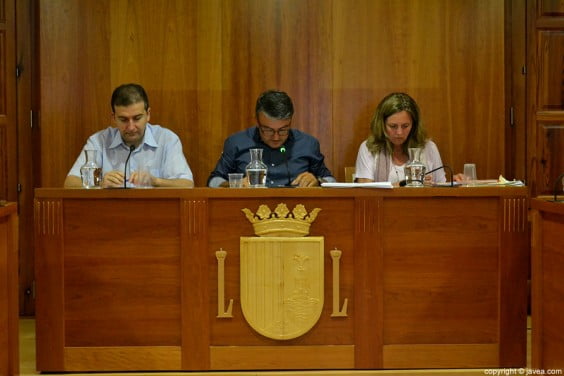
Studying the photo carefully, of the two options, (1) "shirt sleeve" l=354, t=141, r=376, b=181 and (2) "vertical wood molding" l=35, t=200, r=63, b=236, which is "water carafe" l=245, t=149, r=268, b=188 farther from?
(1) "shirt sleeve" l=354, t=141, r=376, b=181

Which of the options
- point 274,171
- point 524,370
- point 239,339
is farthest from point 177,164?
point 524,370

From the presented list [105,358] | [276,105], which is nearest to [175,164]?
[276,105]

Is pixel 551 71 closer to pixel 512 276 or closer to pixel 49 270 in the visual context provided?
pixel 512 276

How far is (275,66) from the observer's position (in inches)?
181

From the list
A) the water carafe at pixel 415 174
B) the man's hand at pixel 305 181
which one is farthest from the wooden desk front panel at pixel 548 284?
the man's hand at pixel 305 181

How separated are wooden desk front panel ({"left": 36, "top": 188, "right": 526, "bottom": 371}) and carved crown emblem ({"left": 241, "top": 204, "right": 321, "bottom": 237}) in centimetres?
3

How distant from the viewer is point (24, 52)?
4.60 metres

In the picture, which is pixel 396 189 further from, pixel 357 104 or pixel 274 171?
pixel 357 104

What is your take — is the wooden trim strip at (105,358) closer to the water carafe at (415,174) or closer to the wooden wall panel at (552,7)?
the water carafe at (415,174)

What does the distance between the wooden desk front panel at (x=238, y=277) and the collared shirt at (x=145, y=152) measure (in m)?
0.83

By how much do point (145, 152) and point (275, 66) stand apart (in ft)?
3.16

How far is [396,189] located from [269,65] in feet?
5.13

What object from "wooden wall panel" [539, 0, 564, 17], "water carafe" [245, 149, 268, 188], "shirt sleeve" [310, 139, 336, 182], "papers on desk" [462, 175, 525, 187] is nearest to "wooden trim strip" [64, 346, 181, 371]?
"water carafe" [245, 149, 268, 188]

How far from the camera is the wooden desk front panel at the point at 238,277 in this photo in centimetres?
327
